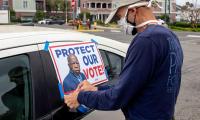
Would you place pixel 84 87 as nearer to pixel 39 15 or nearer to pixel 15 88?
pixel 15 88

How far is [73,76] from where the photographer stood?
2566 mm

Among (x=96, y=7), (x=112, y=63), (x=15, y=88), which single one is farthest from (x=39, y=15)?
(x=15, y=88)

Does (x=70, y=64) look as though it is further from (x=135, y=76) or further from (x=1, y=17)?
(x=1, y=17)

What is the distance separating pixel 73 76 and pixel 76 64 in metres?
0.09

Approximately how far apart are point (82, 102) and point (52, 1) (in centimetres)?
9307

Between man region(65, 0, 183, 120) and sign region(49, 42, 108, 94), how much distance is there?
0.10m

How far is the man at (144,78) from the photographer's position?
2.29m

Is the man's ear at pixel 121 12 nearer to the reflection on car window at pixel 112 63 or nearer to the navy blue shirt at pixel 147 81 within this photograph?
the navy blue shirt at pixel 147 81

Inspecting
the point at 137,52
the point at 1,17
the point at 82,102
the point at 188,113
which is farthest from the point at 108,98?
the point at 188,113

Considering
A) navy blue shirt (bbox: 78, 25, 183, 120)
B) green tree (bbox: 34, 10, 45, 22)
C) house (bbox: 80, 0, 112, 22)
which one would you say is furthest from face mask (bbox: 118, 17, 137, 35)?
house (bbox: 80, 0, 112, 22)

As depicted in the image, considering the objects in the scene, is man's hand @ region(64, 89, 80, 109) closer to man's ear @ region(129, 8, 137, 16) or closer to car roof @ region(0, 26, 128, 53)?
car roof @ region(0, 26, 128, 53)

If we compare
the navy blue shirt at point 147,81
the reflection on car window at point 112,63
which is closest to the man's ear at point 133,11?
the navy blue shirt at point 147,81

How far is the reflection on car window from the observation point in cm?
316

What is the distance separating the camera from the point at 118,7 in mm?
2574
